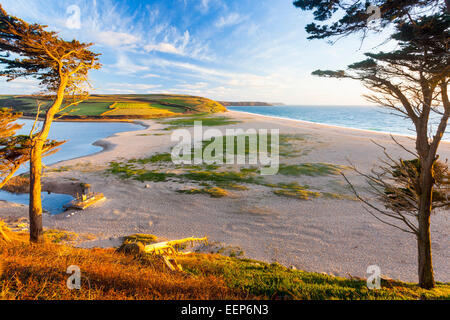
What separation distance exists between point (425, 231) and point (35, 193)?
14005 millimetres

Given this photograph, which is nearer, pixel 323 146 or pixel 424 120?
pixel 424 120

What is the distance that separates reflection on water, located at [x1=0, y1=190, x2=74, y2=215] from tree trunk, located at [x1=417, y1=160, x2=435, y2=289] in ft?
62.4

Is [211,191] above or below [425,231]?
below

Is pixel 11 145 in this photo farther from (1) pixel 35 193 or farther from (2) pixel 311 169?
(2) pixel 311 169

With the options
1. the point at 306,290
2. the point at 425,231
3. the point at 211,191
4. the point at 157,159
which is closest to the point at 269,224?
the point at 211,191

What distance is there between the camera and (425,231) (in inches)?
227

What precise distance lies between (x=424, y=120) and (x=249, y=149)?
25961mm

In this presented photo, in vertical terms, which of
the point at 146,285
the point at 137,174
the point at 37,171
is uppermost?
the point at 37,171

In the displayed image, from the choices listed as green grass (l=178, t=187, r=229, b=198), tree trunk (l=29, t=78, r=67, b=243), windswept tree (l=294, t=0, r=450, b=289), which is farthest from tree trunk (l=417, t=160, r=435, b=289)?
tree trunk (l=29, t=78, r=67, b=243)

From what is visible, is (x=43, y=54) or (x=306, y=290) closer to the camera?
(x=306, y=290)

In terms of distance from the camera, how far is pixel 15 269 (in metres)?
4.39

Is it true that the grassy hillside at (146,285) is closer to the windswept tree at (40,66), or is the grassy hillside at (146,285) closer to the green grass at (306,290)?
the green grass at (306,290)
